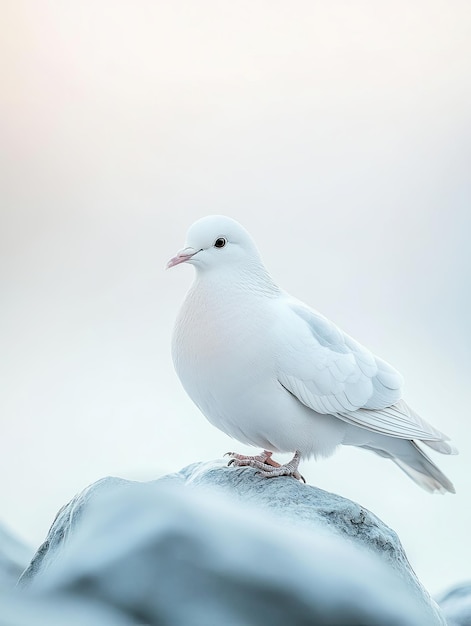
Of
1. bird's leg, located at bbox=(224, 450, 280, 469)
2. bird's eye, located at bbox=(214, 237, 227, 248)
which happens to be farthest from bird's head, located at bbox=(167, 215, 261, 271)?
bird's leg, located at bbox=(224, 450, 280, 469)

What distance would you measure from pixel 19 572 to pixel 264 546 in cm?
140

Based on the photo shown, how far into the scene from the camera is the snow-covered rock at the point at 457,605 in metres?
3.62

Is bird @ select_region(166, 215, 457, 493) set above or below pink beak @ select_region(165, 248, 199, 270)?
below

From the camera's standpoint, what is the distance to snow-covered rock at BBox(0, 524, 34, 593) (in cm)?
337

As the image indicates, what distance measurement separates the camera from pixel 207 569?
241cm

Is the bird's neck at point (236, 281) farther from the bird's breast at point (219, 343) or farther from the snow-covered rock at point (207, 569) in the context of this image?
the snow-covered rock at point (207, 569)

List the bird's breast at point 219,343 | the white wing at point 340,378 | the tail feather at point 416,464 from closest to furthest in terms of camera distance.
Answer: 1. the bird's breast at point 219,343
2. the white wing at point 340,378
3. the tail feather at point 416,464

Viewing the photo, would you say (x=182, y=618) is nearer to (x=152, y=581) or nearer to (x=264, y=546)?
(x=152, y=581)

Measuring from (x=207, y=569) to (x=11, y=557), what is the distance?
1.59 metres

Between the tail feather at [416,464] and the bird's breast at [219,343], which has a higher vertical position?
the bird's breast at [219,343]

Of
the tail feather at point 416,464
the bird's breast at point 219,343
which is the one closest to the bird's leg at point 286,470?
the bird's breast at point 219,343

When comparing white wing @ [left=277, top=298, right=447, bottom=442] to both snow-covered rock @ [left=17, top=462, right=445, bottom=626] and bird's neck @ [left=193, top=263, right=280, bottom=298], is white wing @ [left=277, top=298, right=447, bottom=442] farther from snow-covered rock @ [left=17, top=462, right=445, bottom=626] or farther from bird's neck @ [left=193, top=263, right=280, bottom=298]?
snow-covered rock @ [left=17, top=462, right=445, bottom=626]

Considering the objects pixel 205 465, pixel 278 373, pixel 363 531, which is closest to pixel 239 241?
pixel 278 373

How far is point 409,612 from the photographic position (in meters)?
2.66
